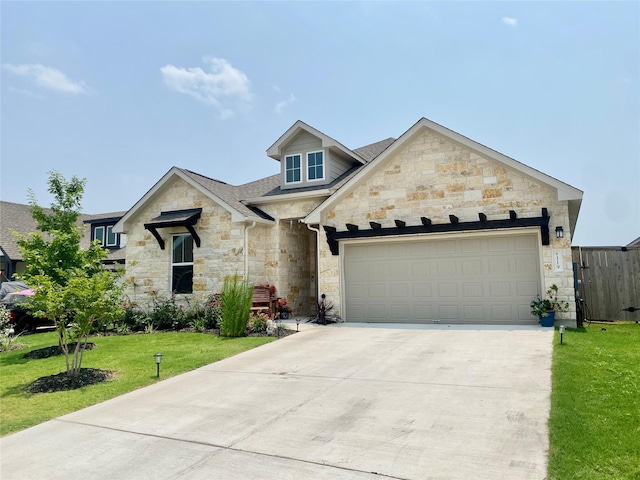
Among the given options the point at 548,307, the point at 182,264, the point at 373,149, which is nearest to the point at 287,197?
the point at 182,264

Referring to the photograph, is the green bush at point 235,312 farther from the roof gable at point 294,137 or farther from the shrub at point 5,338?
the roof gable at point 294,137

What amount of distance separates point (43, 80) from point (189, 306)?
849 cm

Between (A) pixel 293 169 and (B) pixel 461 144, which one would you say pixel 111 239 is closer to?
(A) pixel 293 169

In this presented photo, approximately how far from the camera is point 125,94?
571 inches

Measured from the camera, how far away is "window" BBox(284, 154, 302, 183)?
1606 centimetres

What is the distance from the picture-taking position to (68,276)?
8914 millimetres

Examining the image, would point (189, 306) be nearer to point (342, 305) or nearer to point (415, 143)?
point (342, 305)

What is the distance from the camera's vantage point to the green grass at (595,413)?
348cm

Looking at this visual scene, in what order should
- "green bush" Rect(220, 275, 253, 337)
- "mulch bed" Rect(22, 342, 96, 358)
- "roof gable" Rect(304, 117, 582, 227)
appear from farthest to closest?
1. "green bush" Rect(220, 275, 253, 337)
2. "roof gable" Rect(304, 117, 582, 227)
3. "mulch bed" Rect(22, 342, 96, 358)

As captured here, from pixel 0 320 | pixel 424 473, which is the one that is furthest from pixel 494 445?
pixel 0 320

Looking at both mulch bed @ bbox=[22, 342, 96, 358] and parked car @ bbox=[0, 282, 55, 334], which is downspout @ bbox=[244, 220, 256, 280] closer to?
mulch bed @ bbox=[22, 342, 96, 358]

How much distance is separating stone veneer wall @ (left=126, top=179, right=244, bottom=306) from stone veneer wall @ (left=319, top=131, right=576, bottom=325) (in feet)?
10.9

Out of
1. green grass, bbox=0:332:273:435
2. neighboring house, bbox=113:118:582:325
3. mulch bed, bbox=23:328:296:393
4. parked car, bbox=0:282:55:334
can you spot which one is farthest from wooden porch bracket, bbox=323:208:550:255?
parked car, bbox=0:282:55:334

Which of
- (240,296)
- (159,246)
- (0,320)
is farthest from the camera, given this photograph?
(159,246)
